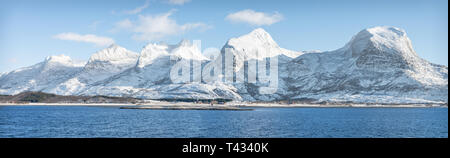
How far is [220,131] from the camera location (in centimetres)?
10319
